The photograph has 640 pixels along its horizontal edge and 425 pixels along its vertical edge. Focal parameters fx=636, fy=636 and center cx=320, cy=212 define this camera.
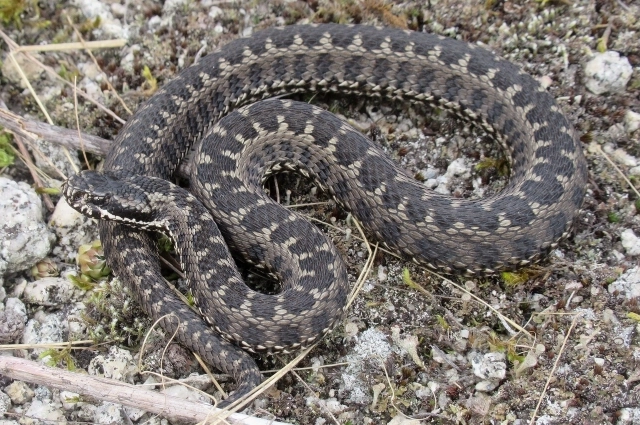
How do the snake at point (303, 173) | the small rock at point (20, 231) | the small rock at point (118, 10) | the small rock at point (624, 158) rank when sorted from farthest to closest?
1. the small rock at point (118, 10)
2. the small rock at point (624, 158)
3. the small rock at point (20, 231)
4. the snake at point (303, 173)

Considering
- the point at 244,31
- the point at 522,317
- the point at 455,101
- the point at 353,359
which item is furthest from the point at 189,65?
the point at 522,317

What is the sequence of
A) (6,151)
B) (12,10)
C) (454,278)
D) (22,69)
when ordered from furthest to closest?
(12,10) → (22,69) → (6,151) → (454,278)

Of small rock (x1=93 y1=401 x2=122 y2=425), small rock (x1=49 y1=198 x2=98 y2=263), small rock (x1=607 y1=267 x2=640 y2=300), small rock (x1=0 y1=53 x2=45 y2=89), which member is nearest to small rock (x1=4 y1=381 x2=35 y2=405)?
small rock (x1=93 y1=401 x2=122 y2=425)

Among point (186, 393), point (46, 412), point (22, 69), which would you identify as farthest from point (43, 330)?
point (22, 69)

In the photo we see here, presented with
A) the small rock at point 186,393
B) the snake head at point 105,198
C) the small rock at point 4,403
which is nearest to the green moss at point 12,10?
the snake head at point 105,198

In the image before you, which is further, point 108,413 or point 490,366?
point 490,366

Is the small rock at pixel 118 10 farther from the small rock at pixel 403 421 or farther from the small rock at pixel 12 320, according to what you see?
the small rock at pixel 403 421

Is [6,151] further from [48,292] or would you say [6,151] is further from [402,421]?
[402,421]
